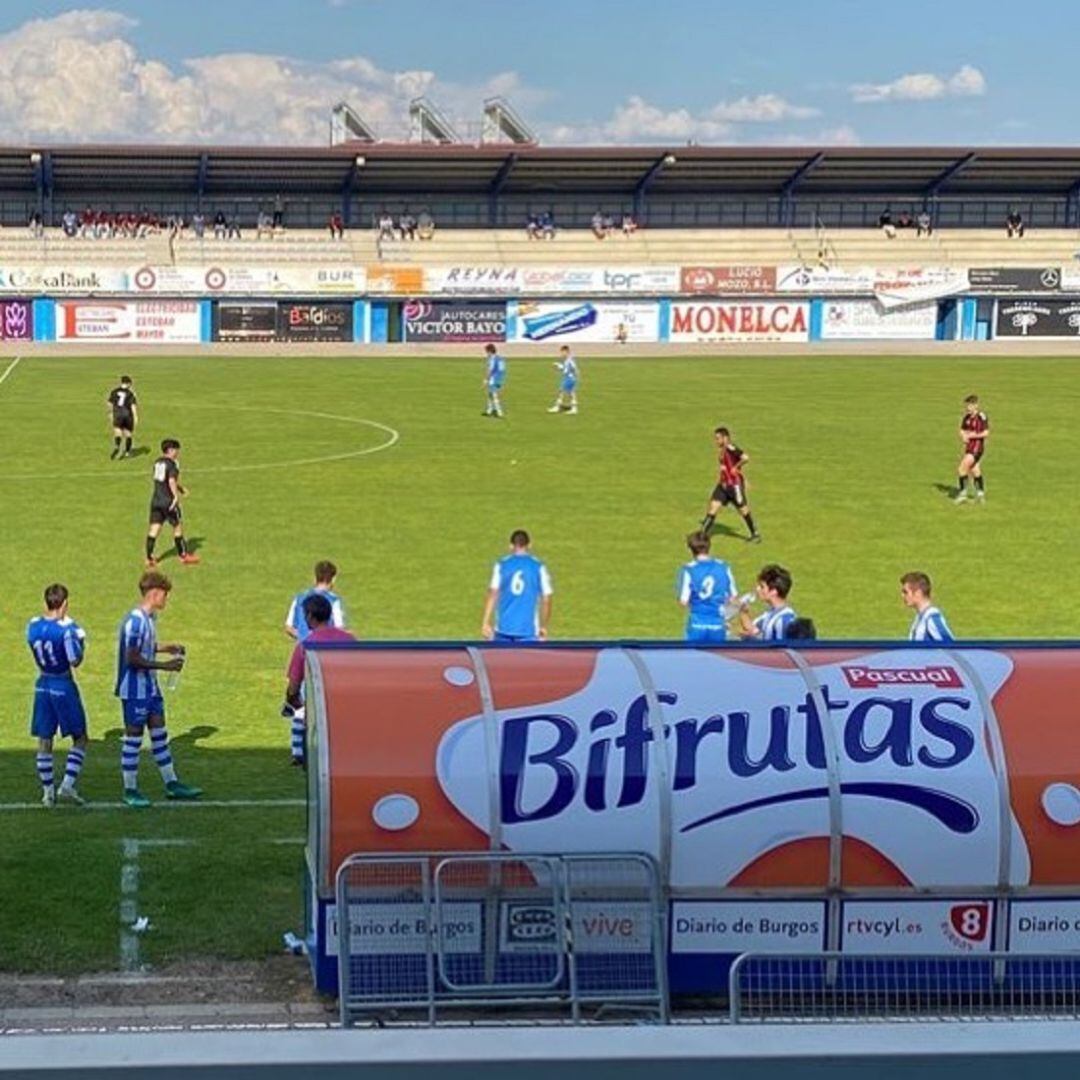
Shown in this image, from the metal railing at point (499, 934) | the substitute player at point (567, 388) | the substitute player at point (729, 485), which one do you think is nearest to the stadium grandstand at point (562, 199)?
the substitute player at point (567, 388)

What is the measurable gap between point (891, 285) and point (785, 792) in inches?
2384

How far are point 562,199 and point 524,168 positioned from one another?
14.3 feet

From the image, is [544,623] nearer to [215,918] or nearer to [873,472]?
[215,918]

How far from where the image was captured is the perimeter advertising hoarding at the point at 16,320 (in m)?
60.0

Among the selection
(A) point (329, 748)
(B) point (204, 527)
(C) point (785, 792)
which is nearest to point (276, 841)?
(A) point (329, 748)

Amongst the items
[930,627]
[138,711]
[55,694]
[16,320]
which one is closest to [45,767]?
[55,694]

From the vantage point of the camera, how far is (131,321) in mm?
60500

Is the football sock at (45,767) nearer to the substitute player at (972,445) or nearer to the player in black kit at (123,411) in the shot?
the substitute player at (972,445)

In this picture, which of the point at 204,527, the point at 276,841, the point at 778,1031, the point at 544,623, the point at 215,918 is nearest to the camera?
the point at 778,1031

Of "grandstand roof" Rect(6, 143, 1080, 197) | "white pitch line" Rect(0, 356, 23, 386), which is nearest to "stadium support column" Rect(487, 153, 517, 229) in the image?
"grandstand roof" Rect(6, 143, 1080, 197)

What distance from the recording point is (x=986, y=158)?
7294 centimetres

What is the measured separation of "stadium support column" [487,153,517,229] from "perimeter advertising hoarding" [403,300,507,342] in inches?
431

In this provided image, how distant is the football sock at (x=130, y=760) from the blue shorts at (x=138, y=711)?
0.34 feet

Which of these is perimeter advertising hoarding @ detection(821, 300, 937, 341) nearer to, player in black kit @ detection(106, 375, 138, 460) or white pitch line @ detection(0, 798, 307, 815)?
player in black kit @ detection(106, 375, 138, 460)
